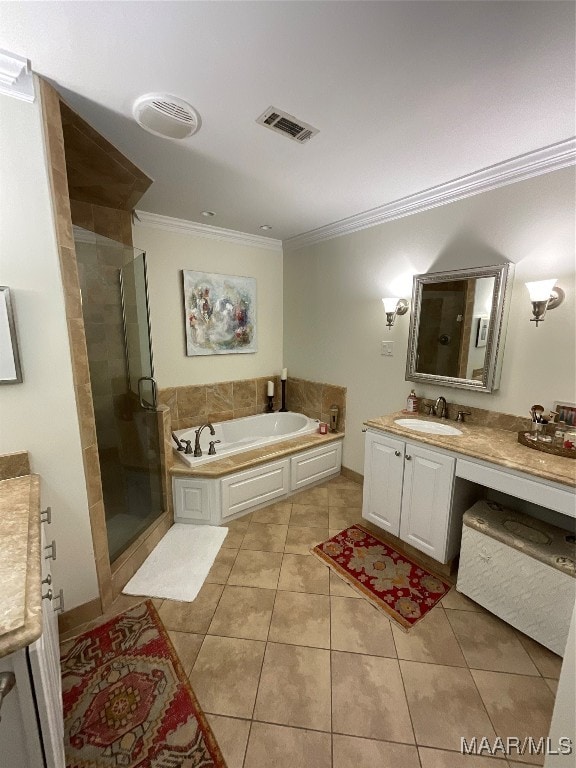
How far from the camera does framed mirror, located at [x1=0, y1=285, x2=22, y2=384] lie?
123cm

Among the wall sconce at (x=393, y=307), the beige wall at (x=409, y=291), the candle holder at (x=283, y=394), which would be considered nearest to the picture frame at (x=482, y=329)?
the beige wall at (x=409, y=291)

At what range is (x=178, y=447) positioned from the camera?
8.66 feet

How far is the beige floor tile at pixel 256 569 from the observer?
6.20 feet

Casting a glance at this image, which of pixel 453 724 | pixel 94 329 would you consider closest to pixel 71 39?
pixel 94 329

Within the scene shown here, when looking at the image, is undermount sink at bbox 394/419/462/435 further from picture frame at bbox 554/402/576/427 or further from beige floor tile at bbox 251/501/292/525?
beige floor tile at bbox 251/501/292/525

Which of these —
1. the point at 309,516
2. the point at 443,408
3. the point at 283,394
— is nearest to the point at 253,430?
the point at 283,394

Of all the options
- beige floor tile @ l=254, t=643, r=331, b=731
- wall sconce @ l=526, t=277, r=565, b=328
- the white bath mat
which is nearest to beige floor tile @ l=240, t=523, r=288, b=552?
the white bath mat

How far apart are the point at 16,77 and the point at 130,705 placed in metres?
2.50

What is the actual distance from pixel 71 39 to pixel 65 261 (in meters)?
0.74

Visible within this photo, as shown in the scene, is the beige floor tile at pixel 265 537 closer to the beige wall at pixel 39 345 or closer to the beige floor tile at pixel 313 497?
the beige floor tile at pixel 313 497

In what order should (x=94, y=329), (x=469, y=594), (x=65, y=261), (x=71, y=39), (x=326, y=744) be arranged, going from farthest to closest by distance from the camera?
(x=94, y=329), (x=469, y=594), (x=65, y=261), (x=326, y=744), (x=71, y=39)

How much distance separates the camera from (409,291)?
8.11ft

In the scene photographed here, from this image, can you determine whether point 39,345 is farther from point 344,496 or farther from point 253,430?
point 344,496

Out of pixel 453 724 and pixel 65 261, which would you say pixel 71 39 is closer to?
pixel 65 261
